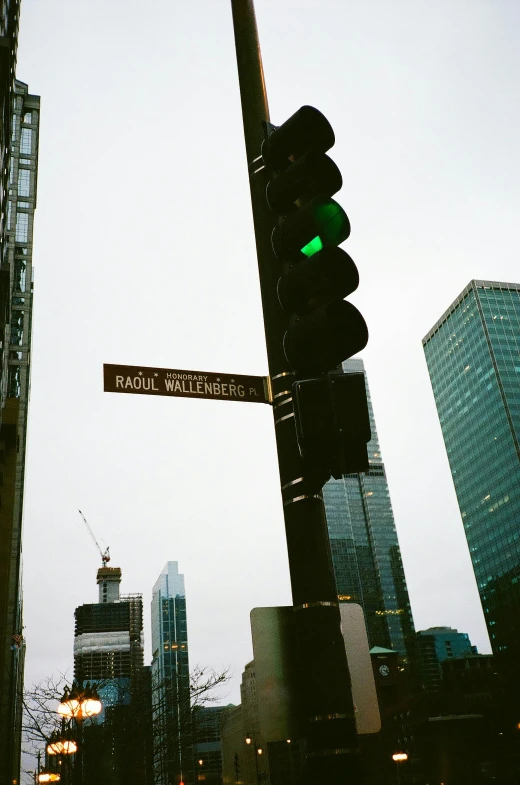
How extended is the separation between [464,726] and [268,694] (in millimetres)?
94878

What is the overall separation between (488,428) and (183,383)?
16970 centimetres

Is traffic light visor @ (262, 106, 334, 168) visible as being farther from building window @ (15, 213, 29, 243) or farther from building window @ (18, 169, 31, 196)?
building window @ (18, 169, 31, 196)

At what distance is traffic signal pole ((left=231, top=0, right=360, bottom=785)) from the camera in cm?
335

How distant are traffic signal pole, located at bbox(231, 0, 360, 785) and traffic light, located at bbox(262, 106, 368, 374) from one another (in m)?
0.65

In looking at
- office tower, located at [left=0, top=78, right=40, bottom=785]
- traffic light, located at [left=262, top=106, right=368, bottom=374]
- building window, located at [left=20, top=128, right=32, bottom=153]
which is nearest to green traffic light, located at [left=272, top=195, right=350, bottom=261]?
traffic light, located at [left=262, top=106, right=368, bottom=374]

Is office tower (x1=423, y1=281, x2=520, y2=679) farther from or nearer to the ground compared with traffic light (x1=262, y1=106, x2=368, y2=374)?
farther from the ground

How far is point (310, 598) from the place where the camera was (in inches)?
147

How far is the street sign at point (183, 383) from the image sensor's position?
4805 millimetres

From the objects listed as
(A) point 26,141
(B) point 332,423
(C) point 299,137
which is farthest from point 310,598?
(A) point 26,141

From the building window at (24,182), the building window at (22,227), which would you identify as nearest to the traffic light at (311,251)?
the building window at (22,227)

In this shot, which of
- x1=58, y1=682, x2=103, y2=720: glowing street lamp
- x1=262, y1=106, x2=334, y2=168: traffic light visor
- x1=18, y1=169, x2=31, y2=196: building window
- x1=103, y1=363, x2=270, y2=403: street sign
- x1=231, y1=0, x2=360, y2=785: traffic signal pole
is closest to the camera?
x1=231, y1=0, x2=360, y2=785: traffic signal pole

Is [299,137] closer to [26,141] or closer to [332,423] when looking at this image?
[332,423]

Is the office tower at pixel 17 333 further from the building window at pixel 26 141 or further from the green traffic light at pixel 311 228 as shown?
the green traffic light at pixel 311 228

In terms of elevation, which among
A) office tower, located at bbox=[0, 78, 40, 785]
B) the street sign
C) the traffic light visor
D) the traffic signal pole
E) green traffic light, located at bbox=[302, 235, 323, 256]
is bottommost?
the traffic signal pole
